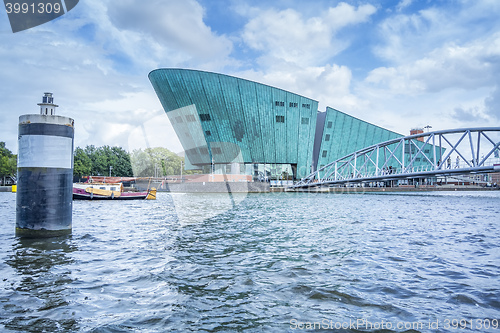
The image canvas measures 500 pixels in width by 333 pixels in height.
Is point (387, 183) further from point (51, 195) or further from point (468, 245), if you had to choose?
point (51, 195)

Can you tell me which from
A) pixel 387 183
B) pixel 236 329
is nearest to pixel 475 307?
pixel 236 329

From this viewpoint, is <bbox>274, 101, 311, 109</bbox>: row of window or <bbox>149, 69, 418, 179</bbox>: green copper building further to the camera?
<bbox>274, 101, 311, 109</bbox>: row of window

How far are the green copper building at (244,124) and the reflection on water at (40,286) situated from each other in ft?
223

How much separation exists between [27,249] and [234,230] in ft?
26.6

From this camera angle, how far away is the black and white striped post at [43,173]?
1031cm

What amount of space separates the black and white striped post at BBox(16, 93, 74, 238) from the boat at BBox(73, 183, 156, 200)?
3455cm

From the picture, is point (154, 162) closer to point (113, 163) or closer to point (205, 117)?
point (113, 163)

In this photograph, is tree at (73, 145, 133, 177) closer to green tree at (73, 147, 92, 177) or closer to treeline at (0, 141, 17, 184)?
green tree at (73, 147, 92, 177)

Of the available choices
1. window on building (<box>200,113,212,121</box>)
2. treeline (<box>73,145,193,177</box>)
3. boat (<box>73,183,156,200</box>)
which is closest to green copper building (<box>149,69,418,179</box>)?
window on building (<box>200,113,212,121</box>)

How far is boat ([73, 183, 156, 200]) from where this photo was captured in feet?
140

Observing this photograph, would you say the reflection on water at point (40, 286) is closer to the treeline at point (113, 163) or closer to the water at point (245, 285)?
the water at point (245, 285)

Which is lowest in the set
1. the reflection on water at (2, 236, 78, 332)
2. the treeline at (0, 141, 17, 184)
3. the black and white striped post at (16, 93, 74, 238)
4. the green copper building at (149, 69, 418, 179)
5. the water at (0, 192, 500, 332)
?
the water at (0, 192, 500, 332)

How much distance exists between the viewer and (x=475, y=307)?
20.2 ft

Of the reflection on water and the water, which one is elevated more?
the reflection on water
